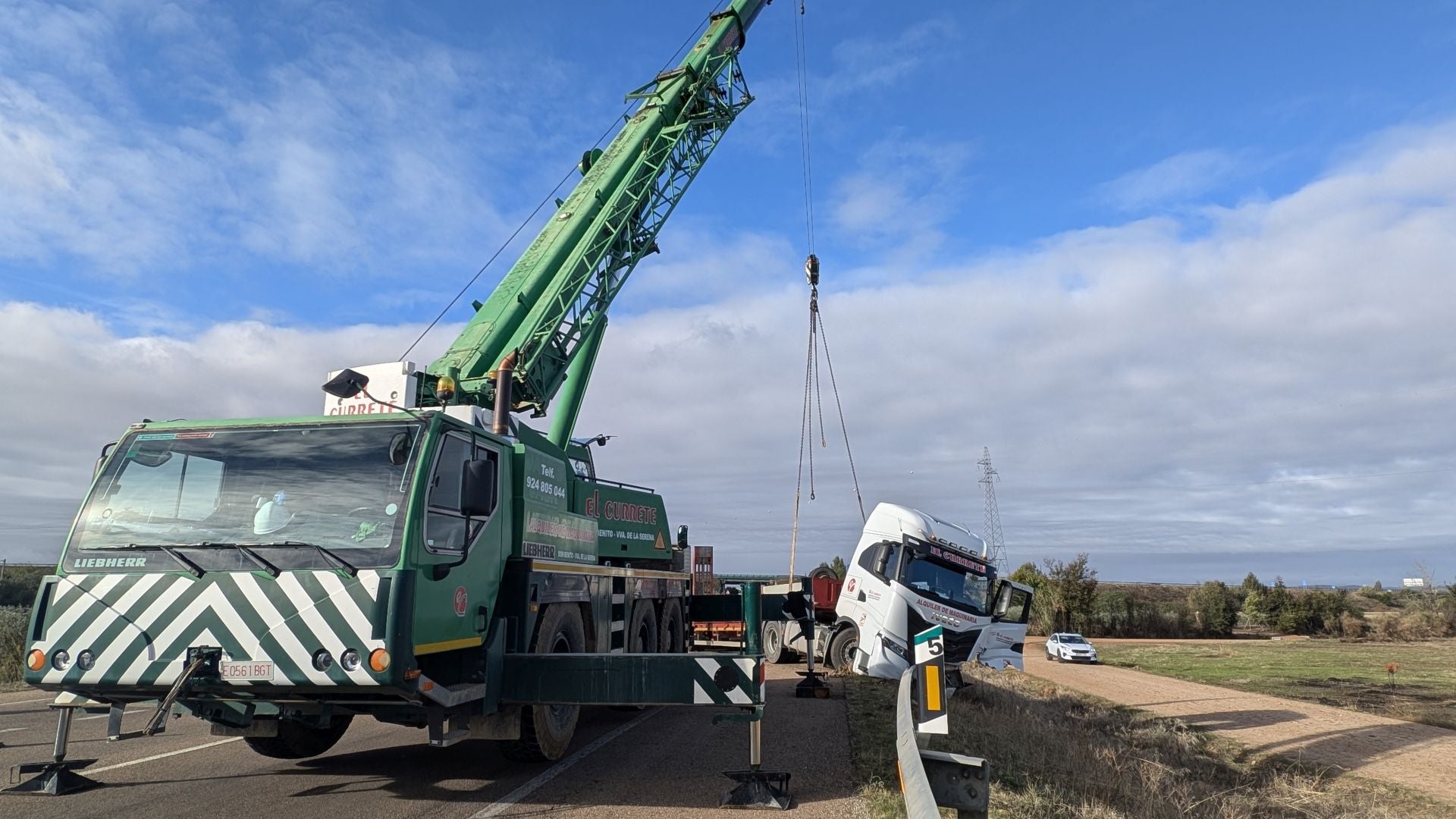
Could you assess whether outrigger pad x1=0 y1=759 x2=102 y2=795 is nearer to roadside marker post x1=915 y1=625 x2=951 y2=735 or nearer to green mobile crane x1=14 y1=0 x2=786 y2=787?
green mobile crane x1=14 y1=0 x2=786 y2=787

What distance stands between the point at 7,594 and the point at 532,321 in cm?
2517

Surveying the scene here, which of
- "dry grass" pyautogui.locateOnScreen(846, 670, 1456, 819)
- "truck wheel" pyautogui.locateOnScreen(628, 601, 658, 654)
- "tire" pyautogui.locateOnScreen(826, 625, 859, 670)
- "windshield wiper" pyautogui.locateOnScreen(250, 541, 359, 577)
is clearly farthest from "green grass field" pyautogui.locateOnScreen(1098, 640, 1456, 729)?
"windshield wiper" pyautogui.locateOnScreen(250, 541, 359, 577)

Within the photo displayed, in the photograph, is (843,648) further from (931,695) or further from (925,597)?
(931,695)

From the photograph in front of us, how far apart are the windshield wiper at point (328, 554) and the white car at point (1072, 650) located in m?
32.3

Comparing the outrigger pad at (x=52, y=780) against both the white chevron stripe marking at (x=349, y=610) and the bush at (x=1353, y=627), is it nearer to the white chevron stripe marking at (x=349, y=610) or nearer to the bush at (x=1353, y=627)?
the white chevron stripe marking at (x=349, y=610)

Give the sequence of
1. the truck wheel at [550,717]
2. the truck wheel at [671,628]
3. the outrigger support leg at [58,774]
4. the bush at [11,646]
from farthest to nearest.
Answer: the bush at [11,646] < the truck wheel at [671,628] < the truck wheel at [550,717] < the outrigger support leg at [58,774]

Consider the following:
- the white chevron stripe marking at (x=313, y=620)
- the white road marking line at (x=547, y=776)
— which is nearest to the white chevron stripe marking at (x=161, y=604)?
the white chevron stripe marking at (x=313, y=620)

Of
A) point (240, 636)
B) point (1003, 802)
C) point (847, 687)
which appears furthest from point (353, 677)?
point (847, 687)

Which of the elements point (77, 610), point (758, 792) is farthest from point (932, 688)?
point (77, 610)

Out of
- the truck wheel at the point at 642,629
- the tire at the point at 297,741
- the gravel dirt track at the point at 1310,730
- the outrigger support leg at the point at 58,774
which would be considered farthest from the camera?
the gravel dirt track at the point at 1310,730

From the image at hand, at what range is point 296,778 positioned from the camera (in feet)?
23.5

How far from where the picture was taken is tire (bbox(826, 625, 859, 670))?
17844 millimetres

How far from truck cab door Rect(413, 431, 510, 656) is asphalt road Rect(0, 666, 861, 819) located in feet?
4.23

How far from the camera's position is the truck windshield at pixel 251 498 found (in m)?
5.78
